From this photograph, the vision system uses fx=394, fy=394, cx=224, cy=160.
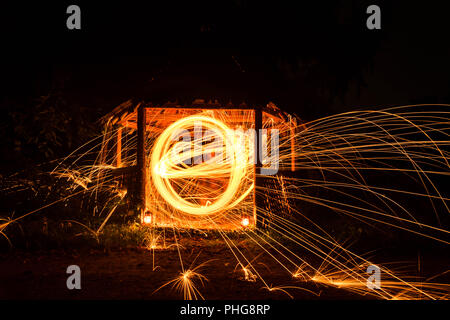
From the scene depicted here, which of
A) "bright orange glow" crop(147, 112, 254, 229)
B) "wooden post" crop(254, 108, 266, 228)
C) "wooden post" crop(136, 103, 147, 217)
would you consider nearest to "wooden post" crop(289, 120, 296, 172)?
"bright orange glow" crop(147, 112, 254, 229)

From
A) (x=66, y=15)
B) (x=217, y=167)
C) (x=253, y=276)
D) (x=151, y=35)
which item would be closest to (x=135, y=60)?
(x=151, y=35)

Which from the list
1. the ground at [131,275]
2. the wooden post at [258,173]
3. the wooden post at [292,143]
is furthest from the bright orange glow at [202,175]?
the ground at [131,275]

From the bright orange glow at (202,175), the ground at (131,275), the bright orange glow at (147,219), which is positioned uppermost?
the bright orange glow at (202,175)

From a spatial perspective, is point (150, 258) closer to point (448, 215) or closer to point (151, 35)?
point (151, 35)

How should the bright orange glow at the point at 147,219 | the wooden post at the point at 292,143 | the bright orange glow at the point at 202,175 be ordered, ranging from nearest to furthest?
the bright orange glow at the point at 147,219 → the bright orange glow at the point at 202,175 → the wooden post at the point at 292,143

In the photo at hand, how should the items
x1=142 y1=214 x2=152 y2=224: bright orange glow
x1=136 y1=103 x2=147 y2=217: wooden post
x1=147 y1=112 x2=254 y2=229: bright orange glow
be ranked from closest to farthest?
1. x1=142 y1=214 x2=152 y2=224: bright orange glow
2. x1=136 y1=103 x2=147 y2=217: wooden post
3. x1=147 y1=112 x2=254 y2=229: bright orange glow

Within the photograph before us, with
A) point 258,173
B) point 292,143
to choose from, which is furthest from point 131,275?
point 292,143

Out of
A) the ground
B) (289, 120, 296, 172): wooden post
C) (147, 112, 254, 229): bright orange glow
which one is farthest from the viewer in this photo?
(289, 120, 296, 172): wooden post

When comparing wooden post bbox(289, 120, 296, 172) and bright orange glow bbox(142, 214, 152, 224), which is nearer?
bright orange glow bbox(142, 214, 152, 224)

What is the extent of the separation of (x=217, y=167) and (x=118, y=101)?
332 cm

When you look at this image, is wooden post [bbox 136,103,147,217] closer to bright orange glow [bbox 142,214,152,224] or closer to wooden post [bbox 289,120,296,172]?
bright orange glow [bbox 142,214,152,224]

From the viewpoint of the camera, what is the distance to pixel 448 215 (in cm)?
1052

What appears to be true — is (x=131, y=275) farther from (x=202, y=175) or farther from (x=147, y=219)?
(x=202, y=175)

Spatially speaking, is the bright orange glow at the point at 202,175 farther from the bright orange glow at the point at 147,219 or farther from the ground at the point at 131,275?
the ground at the point at 131,275
